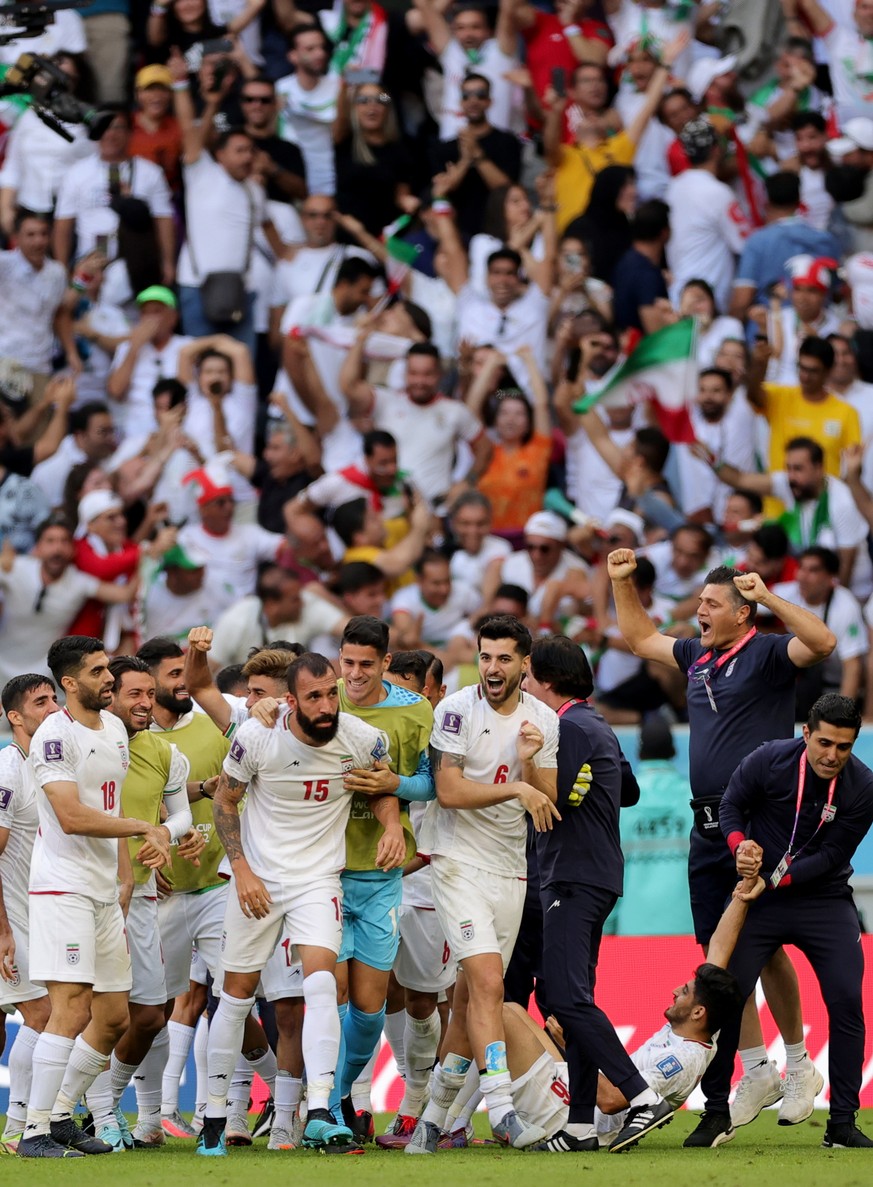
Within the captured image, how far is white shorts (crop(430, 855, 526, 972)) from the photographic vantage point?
29.2 ft

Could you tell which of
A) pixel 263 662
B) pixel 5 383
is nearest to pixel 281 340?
pixel 5 383

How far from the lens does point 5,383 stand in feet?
55.2

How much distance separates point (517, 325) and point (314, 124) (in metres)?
3.03

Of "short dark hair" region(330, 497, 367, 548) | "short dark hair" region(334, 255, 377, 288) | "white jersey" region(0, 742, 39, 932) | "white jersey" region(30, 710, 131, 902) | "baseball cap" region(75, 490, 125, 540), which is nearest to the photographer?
"white jersey" region(30, 710, 131, 902)

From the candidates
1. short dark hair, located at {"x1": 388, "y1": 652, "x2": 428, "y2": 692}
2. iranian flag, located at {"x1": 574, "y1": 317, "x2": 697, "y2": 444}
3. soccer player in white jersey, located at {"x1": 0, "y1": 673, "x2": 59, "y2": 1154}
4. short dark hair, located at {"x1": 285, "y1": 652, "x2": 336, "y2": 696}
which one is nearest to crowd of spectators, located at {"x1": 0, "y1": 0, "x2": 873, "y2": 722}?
iranian flag, located at {"x1": 574, "y1": 317, "x2": 697, "y2": 444}

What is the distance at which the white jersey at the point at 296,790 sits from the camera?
8.94 m

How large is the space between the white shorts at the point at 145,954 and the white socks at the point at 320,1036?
3.96 ft

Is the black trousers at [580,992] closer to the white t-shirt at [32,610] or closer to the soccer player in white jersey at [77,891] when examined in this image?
the soccer player in white jersey at [77,891]

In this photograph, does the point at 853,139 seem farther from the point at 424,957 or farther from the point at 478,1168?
the point at 478,1168

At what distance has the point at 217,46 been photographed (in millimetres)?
17828

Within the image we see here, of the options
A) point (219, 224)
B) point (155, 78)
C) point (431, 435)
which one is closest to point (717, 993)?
point (431, 435)

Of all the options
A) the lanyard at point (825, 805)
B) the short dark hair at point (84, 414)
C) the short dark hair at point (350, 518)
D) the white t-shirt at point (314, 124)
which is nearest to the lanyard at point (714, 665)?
the lanyard at point (825, 805)

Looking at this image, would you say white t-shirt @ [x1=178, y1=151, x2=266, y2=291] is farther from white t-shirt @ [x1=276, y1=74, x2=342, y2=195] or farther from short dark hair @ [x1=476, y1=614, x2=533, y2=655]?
short dark hair @ [x1=476, y1=614, x2=533, y2=655]

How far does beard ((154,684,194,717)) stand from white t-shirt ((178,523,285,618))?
197 inches
